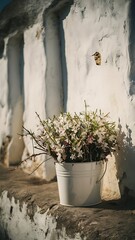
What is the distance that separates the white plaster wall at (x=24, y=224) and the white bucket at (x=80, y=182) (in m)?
0.19

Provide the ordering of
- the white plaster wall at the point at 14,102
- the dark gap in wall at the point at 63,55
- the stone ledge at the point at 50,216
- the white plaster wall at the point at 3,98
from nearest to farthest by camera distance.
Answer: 1. the stone ledge at the point at 50,216
2. the dark gap in wall at the point at 63,55
3. the white plaster wall at the point at 14,102
4. the white plaster wall at the point at 3,98

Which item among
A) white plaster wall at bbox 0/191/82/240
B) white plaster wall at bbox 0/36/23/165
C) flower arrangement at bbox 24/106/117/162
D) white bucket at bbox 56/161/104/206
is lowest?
white plaster wall at bbox 0/191/82/240

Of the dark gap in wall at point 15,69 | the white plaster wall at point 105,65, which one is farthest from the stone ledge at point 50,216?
the dark gap in wall at point 15,69

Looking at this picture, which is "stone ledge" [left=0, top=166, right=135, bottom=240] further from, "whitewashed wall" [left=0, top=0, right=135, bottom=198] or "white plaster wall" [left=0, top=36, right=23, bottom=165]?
"white plaster wall" [left=0, top=36, right=23, bottom=165]

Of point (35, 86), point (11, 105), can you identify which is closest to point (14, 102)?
point (11, 105)

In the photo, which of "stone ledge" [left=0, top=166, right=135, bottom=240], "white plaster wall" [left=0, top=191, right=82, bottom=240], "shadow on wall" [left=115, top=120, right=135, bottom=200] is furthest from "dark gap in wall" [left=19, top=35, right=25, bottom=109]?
"shadow on wall" [left=115, top=120, right=135, bottom=200]

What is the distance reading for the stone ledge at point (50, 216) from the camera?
2021mm

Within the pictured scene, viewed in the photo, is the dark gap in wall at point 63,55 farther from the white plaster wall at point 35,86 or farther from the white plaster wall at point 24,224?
the white plaster wall at point 24,224

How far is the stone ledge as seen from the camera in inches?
79.6

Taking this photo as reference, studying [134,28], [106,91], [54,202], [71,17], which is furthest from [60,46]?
[54,202]

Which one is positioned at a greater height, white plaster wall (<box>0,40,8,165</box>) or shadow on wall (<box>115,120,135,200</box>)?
white plaster wall (<box>0,40,8,165</box>)

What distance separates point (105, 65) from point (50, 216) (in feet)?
3.84

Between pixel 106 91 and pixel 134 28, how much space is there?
53 centimetres

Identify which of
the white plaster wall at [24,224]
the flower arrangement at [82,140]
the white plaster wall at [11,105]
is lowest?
the white plaster wall at [24,224]
